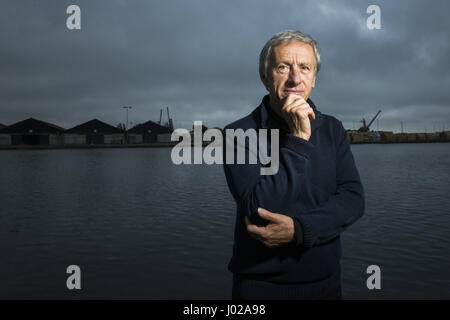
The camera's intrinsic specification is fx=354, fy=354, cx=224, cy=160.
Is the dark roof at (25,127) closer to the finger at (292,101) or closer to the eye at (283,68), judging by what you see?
the eye at (283,68)

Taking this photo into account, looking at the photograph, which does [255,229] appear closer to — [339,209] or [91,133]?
[339,209]

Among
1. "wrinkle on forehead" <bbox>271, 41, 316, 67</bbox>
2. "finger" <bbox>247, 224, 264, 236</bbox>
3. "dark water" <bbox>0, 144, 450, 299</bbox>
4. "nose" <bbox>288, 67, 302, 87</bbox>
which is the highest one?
"wrinkle on forehead" <bbox>271, 41, 316, 67</bbox>

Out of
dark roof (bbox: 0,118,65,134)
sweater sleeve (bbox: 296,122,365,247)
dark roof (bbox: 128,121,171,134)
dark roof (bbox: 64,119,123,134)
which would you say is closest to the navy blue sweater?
sweater sleeve (bbox: 296,122,365,247)

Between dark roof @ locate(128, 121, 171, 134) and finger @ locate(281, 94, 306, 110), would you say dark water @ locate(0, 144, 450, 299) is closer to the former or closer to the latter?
finger @ locate(281, 94, 306, 110)

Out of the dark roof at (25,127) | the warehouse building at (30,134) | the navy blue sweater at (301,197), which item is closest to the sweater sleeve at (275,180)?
the navy blue sweater at (301,197)

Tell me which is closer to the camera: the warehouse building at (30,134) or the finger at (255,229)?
the finger at (255,229)

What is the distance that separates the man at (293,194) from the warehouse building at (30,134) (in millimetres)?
86522

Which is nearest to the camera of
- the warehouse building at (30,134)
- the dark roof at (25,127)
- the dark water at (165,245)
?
the dark water at (165,245)

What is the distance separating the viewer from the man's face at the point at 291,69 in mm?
1813

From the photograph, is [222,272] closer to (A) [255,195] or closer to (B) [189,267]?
(B) [189,267]

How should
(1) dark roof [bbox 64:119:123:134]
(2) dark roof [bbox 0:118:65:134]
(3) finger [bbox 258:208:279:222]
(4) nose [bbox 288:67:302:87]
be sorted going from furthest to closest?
1. (1) dark roof [bbox 64:119:123:134]
2. (2) dark roof [bbox 0:118:65:134]
3. (4) nose [bbox 288:67:302:87]
4. (3) finger [bbox 258:208:279:222]

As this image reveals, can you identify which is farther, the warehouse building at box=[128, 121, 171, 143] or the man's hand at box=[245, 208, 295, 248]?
the warehouse building at box=[128, 121, 171, 143]

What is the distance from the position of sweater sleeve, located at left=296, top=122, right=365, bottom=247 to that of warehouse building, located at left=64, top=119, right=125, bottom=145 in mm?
85787

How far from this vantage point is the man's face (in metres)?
1.81
